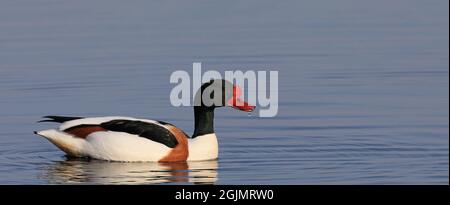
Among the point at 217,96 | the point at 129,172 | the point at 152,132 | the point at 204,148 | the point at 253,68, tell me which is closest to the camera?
the point at 129,172

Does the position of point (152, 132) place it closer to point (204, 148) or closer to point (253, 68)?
point (204, 148)

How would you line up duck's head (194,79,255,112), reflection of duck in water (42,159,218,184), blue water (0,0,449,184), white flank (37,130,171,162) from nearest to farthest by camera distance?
reflection of duck in water (42,159,218,184), blue water (0,0,449,184), white flank (37,130,171,162), duck's head (194,79,255,112)

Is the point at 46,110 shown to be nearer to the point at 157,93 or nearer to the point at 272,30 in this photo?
the point at 157,93

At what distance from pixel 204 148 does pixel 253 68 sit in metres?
4.89

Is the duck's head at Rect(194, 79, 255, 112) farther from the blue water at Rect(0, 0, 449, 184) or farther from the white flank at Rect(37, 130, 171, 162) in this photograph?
the white flank at Rect(37, 130, 171, 162)

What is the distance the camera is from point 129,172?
50.4 feet

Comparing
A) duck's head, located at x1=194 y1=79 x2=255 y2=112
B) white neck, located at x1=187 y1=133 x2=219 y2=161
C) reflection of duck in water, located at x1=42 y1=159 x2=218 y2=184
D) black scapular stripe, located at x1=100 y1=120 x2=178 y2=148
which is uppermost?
duck's head, located at x1=194 y1=79 x2=255 y2=112

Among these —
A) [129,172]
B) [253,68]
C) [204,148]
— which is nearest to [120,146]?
[129,172]

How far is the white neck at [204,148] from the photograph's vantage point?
16.1 m

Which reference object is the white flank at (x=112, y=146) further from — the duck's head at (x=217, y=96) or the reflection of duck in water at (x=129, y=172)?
the duck's head at (x=217, y=96)

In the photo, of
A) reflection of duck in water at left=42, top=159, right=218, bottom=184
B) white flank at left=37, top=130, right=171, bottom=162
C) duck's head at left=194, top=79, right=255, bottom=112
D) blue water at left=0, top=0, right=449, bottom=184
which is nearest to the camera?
reflection of duck in water at left=42, top=159, right=218, bottom=184

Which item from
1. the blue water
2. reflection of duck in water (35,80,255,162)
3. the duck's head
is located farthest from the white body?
the duck's head

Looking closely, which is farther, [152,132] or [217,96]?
[217,96]

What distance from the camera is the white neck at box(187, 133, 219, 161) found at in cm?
1606
